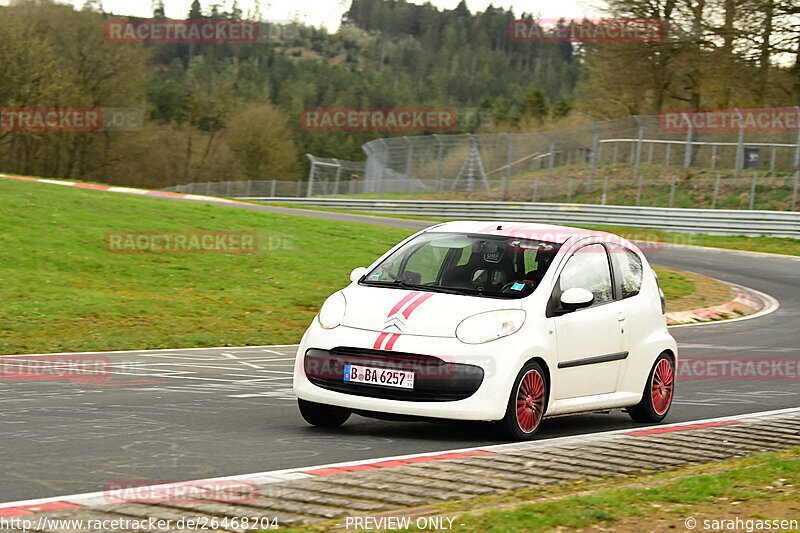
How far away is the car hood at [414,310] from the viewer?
7.17 meters

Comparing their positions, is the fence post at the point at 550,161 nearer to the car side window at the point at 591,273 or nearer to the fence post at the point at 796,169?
the fence post at the point at 796,169

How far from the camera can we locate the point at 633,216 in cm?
3734

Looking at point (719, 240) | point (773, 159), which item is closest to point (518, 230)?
point (719, 240)

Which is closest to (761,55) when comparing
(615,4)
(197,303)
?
(615,4)

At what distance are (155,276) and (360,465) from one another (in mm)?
13655

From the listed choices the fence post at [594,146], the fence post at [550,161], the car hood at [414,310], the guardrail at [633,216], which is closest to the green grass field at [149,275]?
the car hood at [414,310]

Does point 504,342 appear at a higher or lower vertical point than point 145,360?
higher

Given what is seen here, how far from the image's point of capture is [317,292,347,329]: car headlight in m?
7.45

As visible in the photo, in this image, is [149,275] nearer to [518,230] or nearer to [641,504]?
[518,230]

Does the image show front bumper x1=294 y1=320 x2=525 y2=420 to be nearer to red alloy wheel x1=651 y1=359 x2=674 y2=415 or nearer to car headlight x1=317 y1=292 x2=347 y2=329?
car headlight x1=317 y1=292 x2=347 y2=329

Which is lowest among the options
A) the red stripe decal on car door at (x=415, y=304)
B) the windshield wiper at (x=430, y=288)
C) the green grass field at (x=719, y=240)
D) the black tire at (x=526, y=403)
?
the green grass field at (x=719, y=240)

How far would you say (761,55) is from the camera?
4100 centimetres

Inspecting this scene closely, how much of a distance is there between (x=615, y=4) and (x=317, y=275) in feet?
98.1

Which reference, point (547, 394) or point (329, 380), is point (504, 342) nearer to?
point (547, 394)
